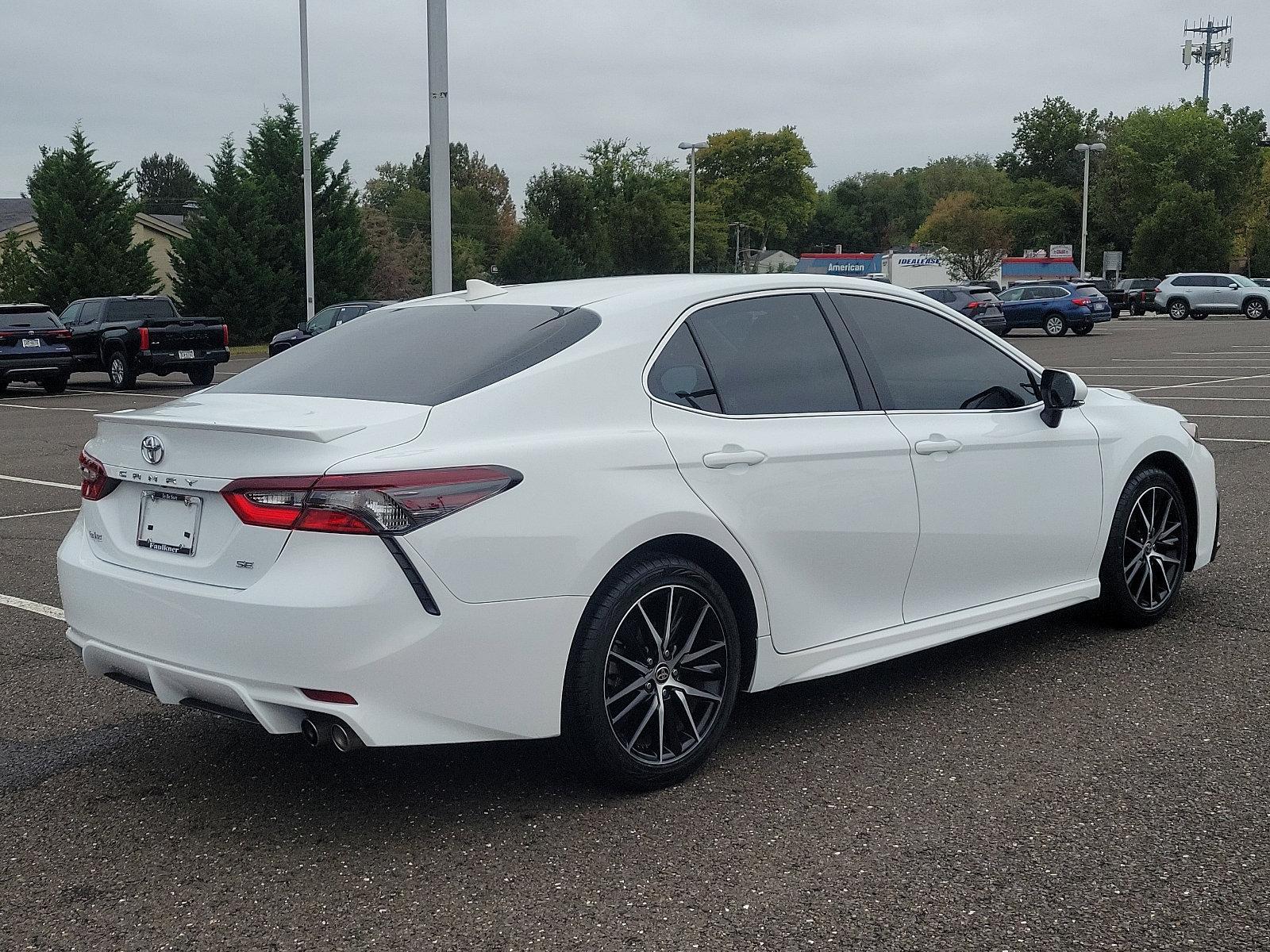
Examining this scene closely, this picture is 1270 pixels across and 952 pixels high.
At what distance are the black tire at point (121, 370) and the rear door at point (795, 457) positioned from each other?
22479 millimetres

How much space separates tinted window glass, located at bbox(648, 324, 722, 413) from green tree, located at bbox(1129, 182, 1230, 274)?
260ft

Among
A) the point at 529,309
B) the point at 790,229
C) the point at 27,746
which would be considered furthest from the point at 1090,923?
the point at 790,229

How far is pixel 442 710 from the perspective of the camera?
3621 millimetres

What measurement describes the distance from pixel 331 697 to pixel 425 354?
1259mm

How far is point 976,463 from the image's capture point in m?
5.00

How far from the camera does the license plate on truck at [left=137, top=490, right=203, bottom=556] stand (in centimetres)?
383

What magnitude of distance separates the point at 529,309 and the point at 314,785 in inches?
64.9

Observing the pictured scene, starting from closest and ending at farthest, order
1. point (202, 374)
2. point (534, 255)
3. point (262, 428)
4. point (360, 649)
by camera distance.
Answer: point (360, 649) → point (262, 428) → point (202, 374) → point (534, 255)

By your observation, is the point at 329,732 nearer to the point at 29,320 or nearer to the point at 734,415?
the point at 734,415

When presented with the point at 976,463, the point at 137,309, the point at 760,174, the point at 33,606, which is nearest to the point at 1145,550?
the point at 976,463

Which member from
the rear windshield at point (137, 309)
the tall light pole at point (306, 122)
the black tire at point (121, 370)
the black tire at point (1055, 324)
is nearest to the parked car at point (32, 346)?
the black tire at point (121, 370)

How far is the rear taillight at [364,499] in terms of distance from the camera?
353 centimetres

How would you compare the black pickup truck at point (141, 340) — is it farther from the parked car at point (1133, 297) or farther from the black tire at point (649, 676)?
the parked car at point (1133, 297)

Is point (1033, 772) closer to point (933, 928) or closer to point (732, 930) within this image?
point (933, 928)
